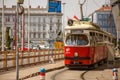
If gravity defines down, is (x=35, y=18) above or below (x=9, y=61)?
above

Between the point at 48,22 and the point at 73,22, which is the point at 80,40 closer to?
the point at 73,22

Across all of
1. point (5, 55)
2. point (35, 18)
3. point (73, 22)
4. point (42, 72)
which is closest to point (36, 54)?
point (73, 22)

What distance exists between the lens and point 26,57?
1166 inches

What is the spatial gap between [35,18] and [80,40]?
133 m

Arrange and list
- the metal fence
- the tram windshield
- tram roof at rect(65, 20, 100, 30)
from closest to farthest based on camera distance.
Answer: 1. the metal fence
2. the tram windshield
3. tram roof at rect(65, 20, 100, 30)

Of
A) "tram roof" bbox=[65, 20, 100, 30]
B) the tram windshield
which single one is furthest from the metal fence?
"tram roof" bbox=[65, 20, 100, 30]

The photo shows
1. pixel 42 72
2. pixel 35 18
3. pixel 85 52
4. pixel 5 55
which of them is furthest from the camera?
pixel 35 18

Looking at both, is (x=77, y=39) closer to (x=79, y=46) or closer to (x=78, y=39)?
(x=78, y=39)

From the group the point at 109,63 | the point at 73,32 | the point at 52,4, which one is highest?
the point at 52,4

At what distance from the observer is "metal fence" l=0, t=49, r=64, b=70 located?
24337mm

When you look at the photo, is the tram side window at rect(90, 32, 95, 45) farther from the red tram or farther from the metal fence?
the metal fence

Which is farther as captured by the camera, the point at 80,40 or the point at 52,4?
the point at 52,4

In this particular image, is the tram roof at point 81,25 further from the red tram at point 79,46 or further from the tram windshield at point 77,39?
the tram windshield at point 77,39

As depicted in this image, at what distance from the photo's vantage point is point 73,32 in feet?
89.0
